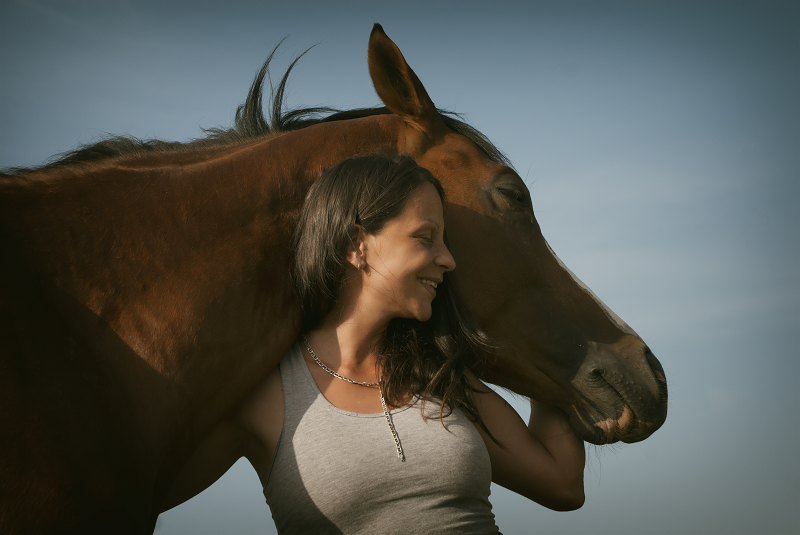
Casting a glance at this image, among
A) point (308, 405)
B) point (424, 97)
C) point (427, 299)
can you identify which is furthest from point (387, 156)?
point (308, 405)

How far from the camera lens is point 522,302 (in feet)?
7.34

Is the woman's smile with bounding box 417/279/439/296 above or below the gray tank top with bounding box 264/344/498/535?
above

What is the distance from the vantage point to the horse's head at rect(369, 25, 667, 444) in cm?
217

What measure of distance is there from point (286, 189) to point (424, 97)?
2.48 ft

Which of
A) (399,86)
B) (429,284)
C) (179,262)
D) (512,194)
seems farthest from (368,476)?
(399,86)

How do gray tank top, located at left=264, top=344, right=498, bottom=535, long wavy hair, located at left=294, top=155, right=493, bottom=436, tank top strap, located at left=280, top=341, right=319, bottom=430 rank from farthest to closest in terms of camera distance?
long wavy hair, located at left=294, top=155, right=493, bottom=436, tank top strap, located at left=280, top=341, right=319, bottom=430, gray tank top, located at left=264, top=344, right=498, bottom=535

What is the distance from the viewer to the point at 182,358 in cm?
161

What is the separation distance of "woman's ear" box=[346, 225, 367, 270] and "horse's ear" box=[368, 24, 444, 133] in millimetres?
618

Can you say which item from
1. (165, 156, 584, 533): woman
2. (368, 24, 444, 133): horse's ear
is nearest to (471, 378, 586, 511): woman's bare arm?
(165, 156, 584, 533): woman

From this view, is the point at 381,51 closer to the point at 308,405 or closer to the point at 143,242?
the point at 143,242

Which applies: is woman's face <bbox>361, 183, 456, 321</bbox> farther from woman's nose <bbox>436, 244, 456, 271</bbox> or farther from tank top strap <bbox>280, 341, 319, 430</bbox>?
tank top strap <bbox>280, 341, 319, 430</bbox>

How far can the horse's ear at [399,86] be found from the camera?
7.20 ft

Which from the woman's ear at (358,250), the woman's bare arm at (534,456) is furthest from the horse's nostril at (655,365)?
the woman's ear at (358,250)

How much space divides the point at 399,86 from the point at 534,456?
1648 mm
